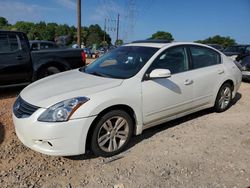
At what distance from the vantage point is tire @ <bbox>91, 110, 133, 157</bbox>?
11.8ft

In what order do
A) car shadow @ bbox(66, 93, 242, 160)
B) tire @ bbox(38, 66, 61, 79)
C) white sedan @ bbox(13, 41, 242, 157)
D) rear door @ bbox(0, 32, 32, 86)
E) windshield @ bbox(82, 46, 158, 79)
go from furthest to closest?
tire @ bbox(38, 66, 61, 79) → rear door @ bbox(0, 32, 32, 86) → windshield @ bbox(82, 46, 158, 79) → car shadow @ bbox(66, 93, 242, 160) → white sedan @ bbox(13, 41, 242, 157)

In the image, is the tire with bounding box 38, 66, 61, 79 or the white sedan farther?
the tire with bounding box 38, 66, 61, 79

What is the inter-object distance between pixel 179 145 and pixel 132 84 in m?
1.19

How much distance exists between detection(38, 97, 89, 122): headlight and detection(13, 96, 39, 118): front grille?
19cm

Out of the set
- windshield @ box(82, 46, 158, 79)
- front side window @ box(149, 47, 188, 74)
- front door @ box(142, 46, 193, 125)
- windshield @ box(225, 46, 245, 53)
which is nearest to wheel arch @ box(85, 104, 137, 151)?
front door @ box(142, 46, 193, 125)

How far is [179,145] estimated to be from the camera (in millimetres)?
4199

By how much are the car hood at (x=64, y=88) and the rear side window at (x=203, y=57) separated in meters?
1.76

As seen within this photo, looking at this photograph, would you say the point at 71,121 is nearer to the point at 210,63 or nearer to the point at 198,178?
the point at 198,178

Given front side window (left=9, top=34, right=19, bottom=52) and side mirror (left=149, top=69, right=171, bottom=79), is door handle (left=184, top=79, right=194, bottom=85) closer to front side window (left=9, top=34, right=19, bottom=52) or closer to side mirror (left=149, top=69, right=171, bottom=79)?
side mirror (left=149, top=69, right=171, bottom=79)

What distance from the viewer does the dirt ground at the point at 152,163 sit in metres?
3.24

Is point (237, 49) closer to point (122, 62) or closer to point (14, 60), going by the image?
point (14, 60)

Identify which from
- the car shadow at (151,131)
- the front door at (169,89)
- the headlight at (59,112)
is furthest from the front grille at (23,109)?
the front door at (169,89)

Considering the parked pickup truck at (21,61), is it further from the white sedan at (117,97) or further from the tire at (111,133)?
the tire at (111,133)

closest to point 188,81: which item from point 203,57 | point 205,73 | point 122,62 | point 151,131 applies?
point 205,73
